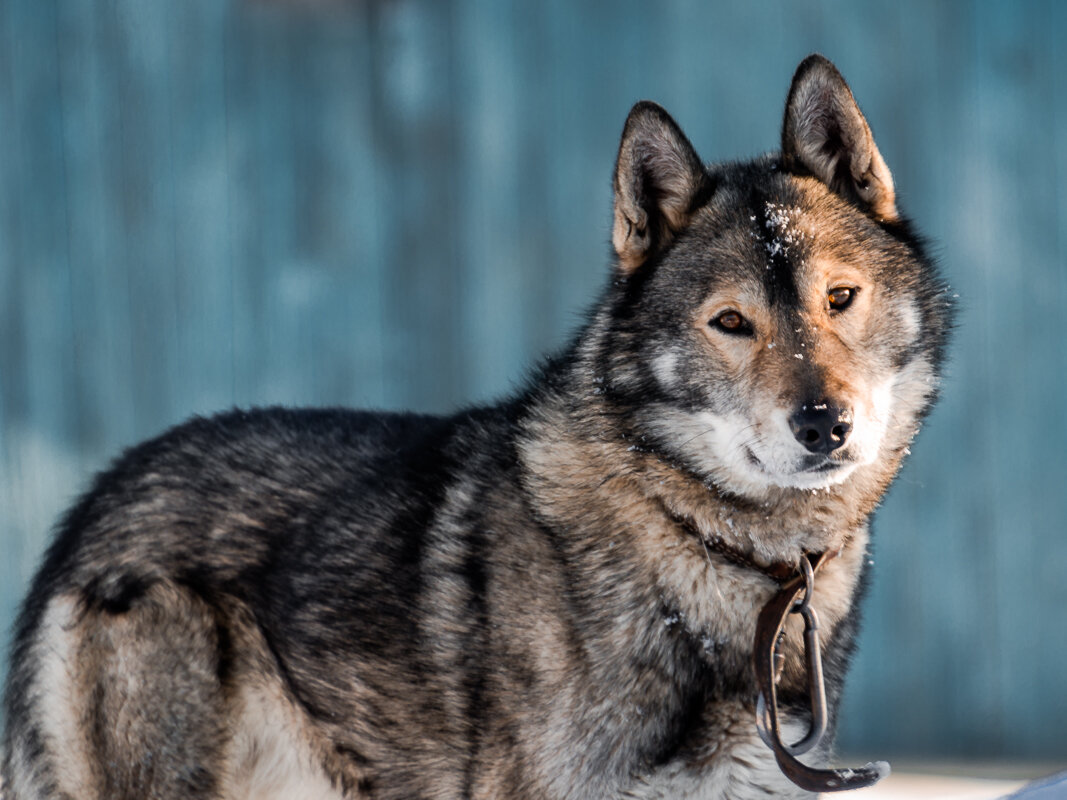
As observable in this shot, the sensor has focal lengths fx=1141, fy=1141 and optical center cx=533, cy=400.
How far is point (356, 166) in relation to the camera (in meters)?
5.32

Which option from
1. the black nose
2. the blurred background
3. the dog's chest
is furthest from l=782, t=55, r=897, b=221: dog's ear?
the blurred background

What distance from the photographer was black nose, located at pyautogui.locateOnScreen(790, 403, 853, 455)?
2141 mm

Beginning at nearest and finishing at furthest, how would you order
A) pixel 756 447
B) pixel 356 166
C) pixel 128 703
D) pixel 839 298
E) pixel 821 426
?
pixel 821 426 < pixel 756 447 < pixel 839 298 < pixel 128 703 < pixel 356 166

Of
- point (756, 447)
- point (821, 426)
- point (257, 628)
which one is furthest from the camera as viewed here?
point (257, 628)

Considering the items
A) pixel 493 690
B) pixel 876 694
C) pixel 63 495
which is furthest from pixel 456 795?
pixel 63 495

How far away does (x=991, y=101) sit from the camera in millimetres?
5172

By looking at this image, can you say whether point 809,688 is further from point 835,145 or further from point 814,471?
point 835,145

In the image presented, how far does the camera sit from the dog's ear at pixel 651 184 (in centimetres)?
245

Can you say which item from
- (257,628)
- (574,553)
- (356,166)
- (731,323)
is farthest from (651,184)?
(356,166)

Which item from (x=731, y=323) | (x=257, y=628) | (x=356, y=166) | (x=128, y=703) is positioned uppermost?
(x=356, y=166)

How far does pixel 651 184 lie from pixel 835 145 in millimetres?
424

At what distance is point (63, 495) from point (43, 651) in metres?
2.80

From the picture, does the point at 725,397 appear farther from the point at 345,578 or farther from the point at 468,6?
the point at 468,6

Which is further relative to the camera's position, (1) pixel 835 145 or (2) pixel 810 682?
(1) pixel 835 145
